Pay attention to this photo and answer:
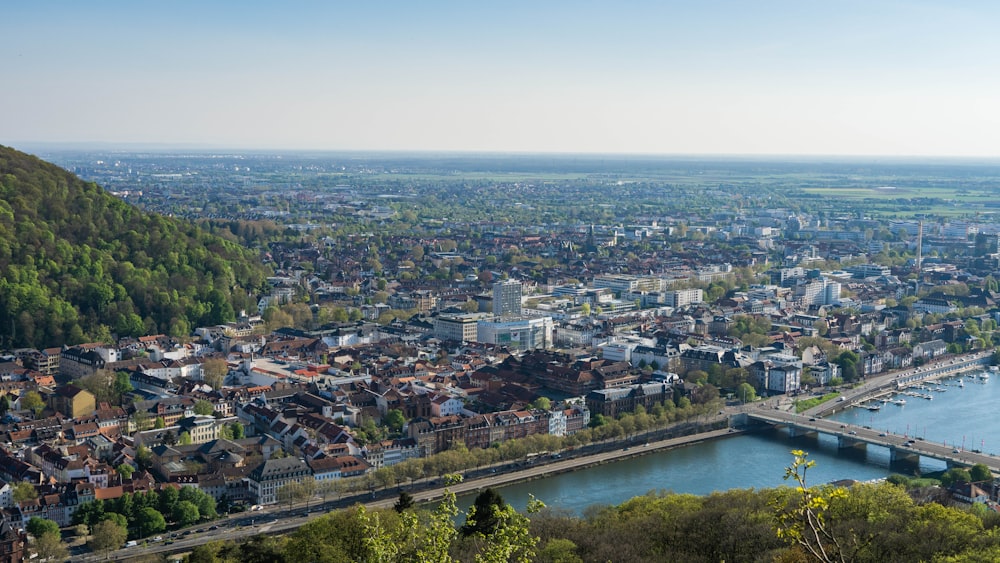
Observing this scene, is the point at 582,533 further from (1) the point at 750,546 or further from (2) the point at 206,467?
(2) the point at 206,467

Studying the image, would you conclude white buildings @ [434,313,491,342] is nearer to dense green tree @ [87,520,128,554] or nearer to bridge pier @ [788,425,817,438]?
bridge pier @ [788,425,817,438]

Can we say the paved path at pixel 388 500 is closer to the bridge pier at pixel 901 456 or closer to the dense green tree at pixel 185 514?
the dense green tree at pixel 185 514

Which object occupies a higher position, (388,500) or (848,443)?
(388,500)

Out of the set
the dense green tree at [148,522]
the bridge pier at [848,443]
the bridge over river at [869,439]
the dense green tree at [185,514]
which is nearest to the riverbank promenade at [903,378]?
the bridge over river at [869,439]

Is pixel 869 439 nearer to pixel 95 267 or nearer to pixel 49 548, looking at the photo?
pixel 49 548

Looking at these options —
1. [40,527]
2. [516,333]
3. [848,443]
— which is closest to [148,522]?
[40,527]

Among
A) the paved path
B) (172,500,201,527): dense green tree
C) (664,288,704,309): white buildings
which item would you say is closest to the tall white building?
(664,288,704,309): white buildings
